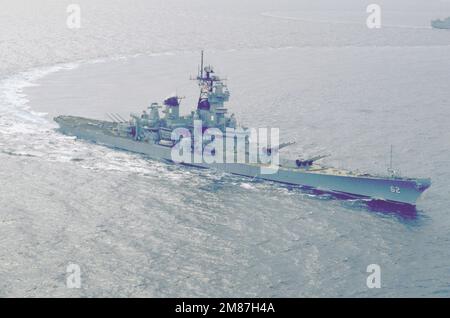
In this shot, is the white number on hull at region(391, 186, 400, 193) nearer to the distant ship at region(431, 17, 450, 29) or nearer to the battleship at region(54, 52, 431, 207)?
the battleship at region(54, 52, 431, 207)

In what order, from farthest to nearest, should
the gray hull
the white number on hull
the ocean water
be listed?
the white number on hull
the gray hull
the ocean water

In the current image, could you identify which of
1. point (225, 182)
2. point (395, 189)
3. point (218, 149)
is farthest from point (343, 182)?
point (218, 149)

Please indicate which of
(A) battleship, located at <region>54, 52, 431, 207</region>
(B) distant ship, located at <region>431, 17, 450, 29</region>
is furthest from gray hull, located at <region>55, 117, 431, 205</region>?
(B) distant ship, located at <region>431, 17, 450, 29</region>

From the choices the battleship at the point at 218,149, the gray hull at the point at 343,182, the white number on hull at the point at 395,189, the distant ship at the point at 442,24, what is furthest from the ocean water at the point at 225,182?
the distant ship at the point at 442,24

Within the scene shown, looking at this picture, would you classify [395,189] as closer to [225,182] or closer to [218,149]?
[225,182]
